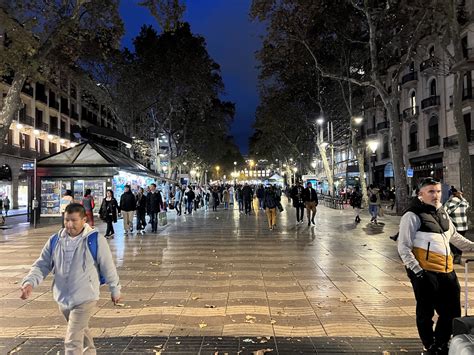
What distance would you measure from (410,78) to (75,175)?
32112mm

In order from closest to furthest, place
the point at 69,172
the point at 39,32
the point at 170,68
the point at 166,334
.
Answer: the point at 166,334 < the point at 39,32 < the point at 69,172 < the point at 170,68

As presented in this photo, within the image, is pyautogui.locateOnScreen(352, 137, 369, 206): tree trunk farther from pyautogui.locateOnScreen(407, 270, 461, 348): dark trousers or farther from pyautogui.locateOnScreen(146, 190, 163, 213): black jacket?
pyautogui.locateOnScreen(407, 270, 461, 348): dark trousers

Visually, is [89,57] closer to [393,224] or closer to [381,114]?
[393,224]

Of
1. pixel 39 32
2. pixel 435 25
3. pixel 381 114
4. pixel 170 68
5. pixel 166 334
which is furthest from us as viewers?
pixel 381 114

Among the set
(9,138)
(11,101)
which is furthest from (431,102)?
(9,138)

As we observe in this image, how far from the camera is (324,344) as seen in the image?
4.53 m

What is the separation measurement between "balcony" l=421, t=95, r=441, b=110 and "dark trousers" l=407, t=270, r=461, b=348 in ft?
116

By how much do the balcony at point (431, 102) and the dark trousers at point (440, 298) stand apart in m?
35.4

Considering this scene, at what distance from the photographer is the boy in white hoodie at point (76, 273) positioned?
3.53m

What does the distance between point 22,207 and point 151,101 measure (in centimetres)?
1902

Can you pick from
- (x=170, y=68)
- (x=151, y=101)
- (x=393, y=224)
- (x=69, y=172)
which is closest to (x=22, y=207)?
(x=151, y=101)

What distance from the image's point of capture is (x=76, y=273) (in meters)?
3.59

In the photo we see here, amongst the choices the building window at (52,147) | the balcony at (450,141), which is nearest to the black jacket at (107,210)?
the balcony at (450,141)

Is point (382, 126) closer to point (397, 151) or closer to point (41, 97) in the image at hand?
point (397, 151)
